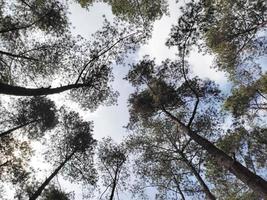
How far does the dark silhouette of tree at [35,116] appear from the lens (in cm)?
2166

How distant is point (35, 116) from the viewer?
2214 centimetres

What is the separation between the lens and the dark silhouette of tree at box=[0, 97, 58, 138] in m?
21.7

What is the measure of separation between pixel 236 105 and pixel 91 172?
9.70 meters

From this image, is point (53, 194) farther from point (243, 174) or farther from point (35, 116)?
point (243, 174)

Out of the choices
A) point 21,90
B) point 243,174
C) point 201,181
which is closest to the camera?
point 21,90

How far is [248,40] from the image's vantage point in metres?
15.8

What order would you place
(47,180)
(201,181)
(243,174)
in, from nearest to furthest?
(243,174), (201,181), (47,180)

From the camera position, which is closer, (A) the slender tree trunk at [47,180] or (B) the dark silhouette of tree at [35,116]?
(A) the slender tree trunk at [47,180]

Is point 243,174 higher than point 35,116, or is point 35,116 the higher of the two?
point 35,116

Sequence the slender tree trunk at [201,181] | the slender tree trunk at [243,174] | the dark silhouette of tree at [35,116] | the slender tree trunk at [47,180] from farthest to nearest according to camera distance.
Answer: the dark silhouette of tree at [35,116] → the slender tree trunk at [47,180] → the slender tree trunk at [201,181] → the slender tree trunk at [243,174]

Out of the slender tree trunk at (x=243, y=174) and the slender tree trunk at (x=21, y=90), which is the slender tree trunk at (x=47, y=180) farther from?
the slender tree trunk at (x=243, y=174)

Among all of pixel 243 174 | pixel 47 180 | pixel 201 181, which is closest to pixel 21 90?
pixel 243 174

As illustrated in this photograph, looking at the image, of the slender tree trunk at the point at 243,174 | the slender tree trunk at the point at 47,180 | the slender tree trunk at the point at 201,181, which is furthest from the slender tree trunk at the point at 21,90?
the slender tree trunk at the point at 201,181

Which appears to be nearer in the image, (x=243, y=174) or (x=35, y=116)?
(x=243, y=174)
